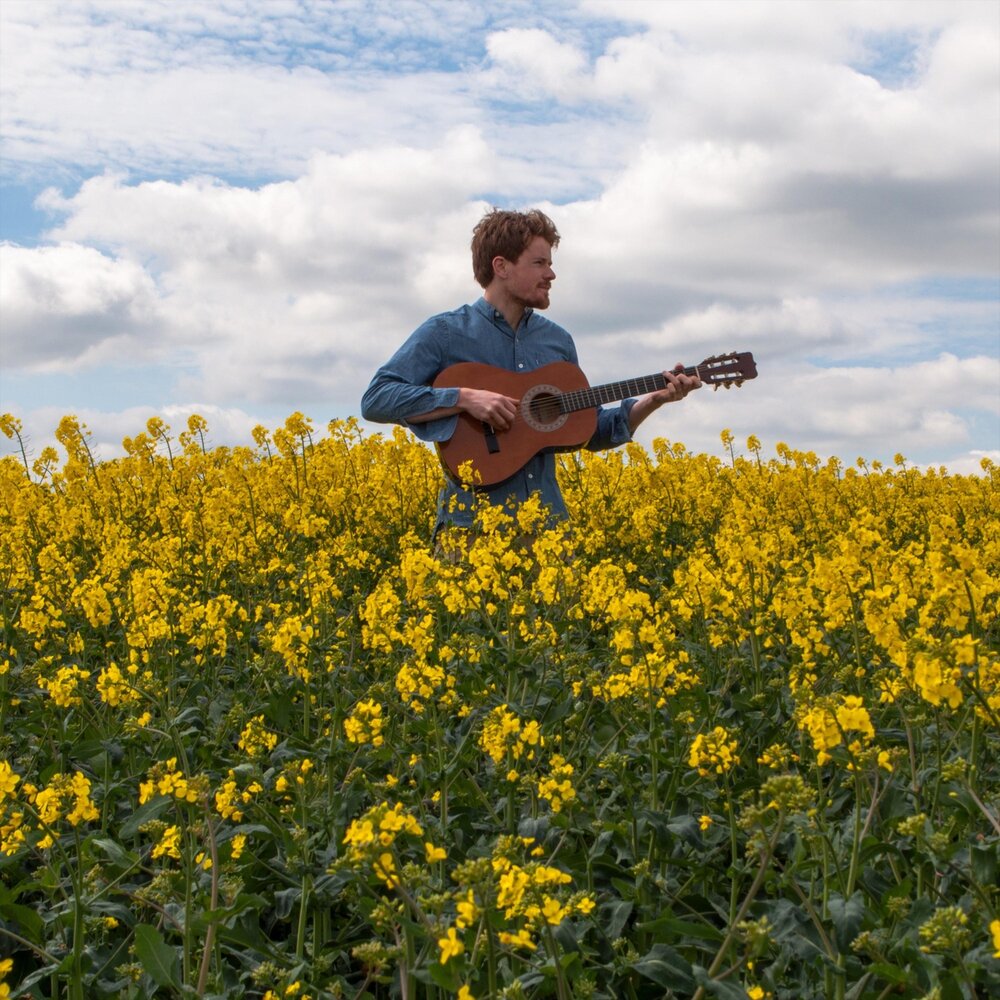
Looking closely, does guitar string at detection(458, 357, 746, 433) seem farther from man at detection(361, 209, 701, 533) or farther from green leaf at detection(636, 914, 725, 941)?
green leaf at detection(636, 914, 725, 941)

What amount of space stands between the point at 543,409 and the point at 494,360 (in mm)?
412

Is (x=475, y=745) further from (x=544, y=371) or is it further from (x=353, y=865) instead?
(x=544, y=371)

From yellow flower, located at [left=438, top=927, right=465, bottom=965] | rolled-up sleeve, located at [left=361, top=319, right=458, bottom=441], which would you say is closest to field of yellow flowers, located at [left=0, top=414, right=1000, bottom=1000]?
yellow flower, located at [left=438, top=927, right=465, bottom=965]

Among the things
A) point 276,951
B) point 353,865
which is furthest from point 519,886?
point 276,951

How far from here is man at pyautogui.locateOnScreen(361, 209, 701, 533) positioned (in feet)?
21.2

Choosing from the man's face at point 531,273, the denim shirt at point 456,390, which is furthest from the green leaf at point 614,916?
the man's face at point 531,273

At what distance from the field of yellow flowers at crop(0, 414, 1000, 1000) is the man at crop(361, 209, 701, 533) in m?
0.87

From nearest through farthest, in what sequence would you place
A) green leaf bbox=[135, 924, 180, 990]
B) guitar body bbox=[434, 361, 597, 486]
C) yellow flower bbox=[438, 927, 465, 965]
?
1. yellow flower bbox=[438, 927, 465, 965]
2. green leaf bbox=[135, 924, 180, 990]
3. guitar body bbox=[434, 361, 597, 486]

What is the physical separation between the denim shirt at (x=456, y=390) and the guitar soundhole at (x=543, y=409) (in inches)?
6.4

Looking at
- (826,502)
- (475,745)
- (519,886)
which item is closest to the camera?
(519,886)

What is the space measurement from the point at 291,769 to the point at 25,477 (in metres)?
8.11

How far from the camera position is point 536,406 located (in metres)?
6.86

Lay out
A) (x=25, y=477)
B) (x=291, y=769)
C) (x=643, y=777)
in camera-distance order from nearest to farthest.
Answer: (x=291, y=769)
(x=643, y=777)
(x=25, y=477)

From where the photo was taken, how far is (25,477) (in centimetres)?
1042
